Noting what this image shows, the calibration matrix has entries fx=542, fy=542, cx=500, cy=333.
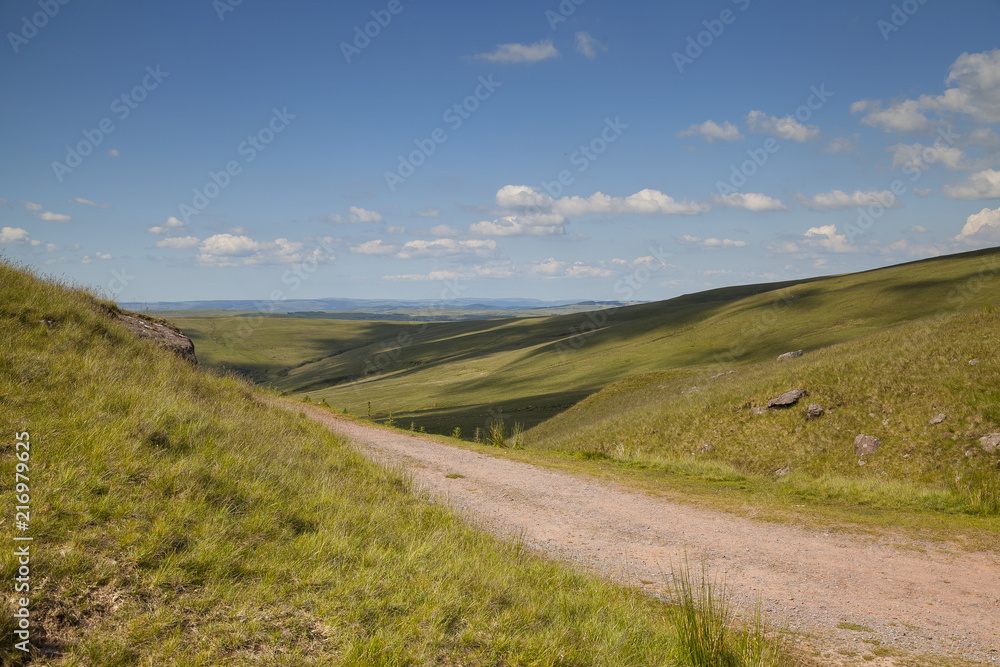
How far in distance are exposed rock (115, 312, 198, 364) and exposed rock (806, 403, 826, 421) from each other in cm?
2212

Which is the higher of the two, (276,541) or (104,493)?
(104,493)

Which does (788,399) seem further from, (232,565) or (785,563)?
(232,565)

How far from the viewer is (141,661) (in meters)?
4.06

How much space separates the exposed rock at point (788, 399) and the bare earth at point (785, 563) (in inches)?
457

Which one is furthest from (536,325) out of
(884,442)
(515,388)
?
(884,442)

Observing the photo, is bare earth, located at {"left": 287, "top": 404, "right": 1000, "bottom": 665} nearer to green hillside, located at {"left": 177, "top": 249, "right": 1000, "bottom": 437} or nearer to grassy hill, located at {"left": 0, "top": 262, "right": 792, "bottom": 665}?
grassy hill, located at {"left": 0, "top": 262, "right": 792, "bottom": 665}

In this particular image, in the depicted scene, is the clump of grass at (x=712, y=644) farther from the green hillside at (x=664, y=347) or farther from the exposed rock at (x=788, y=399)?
the green hillside at (x=664, y=347)

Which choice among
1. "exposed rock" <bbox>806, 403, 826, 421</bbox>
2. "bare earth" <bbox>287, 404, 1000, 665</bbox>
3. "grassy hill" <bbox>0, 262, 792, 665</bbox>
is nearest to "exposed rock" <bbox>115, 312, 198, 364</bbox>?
"grassy hill" <bbox>0, 262, 792, 665</bbox>

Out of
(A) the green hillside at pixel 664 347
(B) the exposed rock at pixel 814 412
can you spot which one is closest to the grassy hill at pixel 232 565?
(B) the exposed rock at pixel 814 412

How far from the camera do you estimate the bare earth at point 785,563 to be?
6.60 metres

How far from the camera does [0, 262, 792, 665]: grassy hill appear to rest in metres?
4.41

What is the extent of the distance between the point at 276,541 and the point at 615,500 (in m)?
8.62

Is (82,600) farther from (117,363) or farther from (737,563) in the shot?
(737,563)

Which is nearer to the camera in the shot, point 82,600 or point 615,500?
point 82,600
